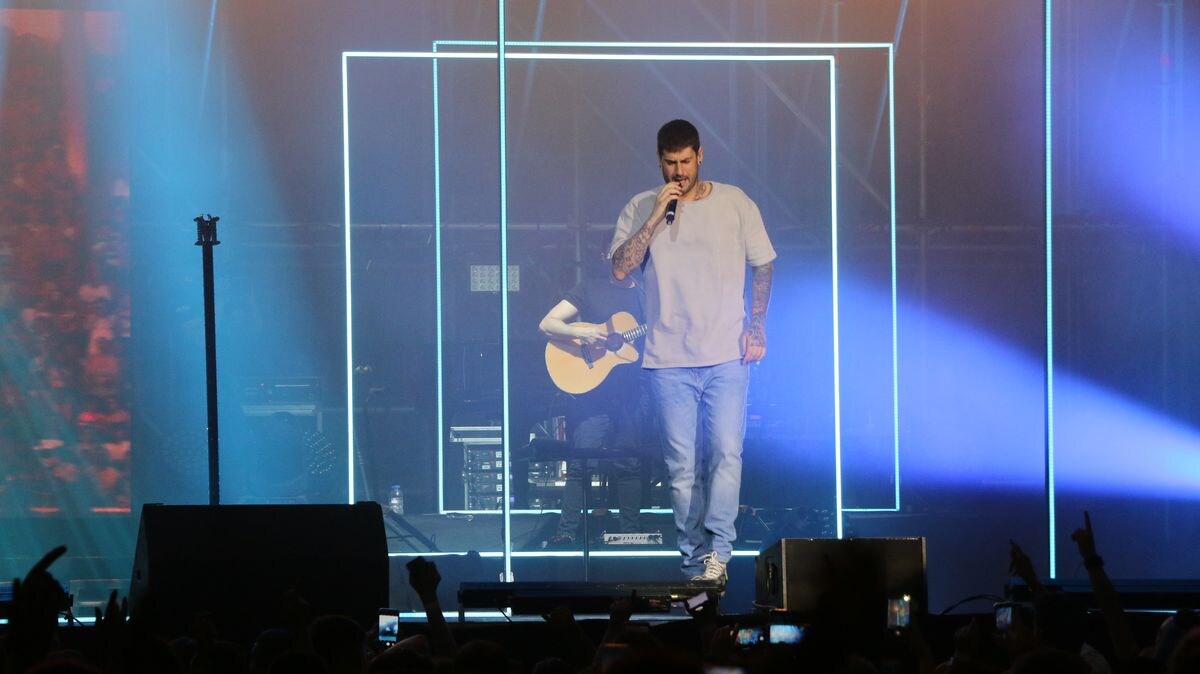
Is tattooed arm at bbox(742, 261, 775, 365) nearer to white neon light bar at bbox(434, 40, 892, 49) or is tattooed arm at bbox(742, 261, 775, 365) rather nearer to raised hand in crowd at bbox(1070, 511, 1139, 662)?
white neon light bar at bbox(434, 40, 892, 49)

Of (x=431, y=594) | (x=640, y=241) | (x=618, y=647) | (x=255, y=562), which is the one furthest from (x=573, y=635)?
(x=640, y=241)

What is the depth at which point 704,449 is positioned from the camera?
5500 millimetres

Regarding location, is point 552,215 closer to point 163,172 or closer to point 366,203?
point 366,203

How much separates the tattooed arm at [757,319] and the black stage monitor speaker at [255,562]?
165 cm

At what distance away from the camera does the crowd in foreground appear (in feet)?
4.84

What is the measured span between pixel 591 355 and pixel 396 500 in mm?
1125

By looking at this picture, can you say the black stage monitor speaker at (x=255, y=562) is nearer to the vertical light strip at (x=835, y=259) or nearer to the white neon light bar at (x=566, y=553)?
the white neon light bar at (x=566, y=553)

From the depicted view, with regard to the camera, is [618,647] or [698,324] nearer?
[618,647]

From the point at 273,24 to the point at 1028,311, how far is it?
4283 millimetres

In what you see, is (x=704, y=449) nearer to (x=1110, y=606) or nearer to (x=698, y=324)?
(x=698, y=324)

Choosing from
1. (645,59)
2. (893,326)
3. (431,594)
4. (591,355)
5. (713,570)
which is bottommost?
(713,570)

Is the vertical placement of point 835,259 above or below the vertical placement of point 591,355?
above

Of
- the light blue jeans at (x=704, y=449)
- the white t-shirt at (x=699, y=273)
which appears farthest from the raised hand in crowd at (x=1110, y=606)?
the white t-shirt at (x=699, y=273)

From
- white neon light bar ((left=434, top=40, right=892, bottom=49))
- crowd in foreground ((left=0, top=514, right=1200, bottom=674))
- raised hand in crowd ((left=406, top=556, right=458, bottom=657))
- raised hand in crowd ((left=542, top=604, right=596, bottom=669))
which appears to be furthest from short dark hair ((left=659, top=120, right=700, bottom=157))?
raised hand in crowd ((left=406, top=556, right=458, bottom=657))
